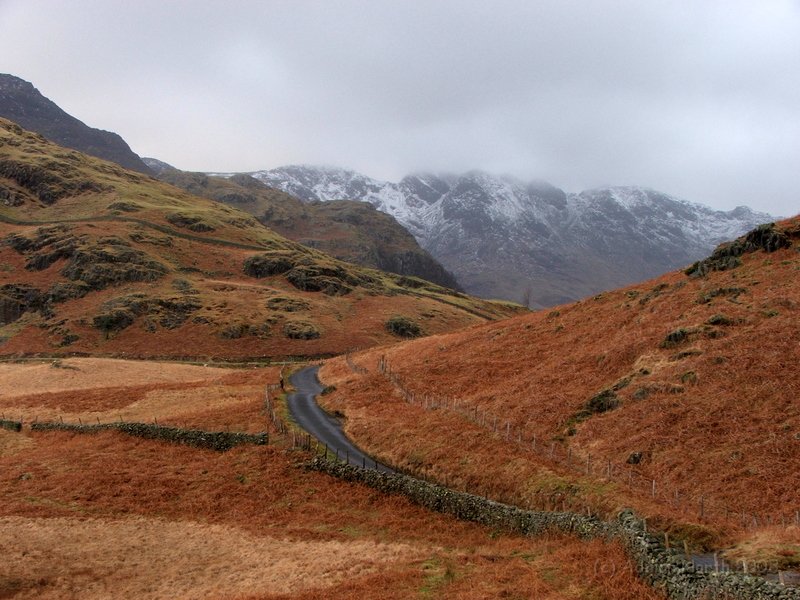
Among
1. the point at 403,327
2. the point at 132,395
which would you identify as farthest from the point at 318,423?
the point at 403,327

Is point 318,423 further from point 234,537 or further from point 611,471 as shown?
point 611,471

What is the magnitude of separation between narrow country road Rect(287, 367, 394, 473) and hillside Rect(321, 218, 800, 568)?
140 centimetres

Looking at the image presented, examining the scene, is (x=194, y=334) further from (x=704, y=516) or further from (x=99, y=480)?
(x=704, y=516)

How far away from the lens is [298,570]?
81.9ft

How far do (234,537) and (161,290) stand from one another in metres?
120

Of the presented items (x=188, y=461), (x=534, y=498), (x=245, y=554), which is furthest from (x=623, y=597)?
(x=188, y=461)

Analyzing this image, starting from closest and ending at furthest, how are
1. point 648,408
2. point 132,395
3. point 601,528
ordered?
point 601,528 < point 648,408 < point 132,395

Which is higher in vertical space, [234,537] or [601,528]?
[601,528]

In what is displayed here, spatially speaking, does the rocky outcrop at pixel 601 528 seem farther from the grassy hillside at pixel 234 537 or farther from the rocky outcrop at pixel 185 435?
the rocky outcrop at pixel 185 435

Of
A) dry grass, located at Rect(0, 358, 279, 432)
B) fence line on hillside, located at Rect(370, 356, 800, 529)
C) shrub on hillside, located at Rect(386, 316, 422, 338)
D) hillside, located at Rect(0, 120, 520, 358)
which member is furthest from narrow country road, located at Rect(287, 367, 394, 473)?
shrub on hillside, located at Rect(386, 316, 422, 338)

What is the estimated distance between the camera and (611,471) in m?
31.9

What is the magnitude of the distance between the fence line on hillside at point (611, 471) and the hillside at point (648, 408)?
107 millimetres

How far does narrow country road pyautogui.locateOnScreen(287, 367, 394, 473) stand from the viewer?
4127 cm

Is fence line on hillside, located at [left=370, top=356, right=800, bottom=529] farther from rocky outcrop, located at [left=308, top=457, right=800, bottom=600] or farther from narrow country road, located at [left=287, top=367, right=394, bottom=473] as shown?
narrow country road, located at [left=287, top=367, right=394, bottom=473]
